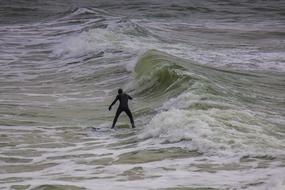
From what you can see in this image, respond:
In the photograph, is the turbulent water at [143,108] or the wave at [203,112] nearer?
the turbulent water at [143,108]

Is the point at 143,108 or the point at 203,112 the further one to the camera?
the point at 143,108

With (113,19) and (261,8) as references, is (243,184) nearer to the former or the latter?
(113,19)

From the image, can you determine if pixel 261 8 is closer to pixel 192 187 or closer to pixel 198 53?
pixel 198 53

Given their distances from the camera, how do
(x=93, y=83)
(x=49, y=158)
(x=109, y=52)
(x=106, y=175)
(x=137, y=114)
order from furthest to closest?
(x=109, y=52) < (x=93, y=83) < (x=137, y=114) < (x=49, y=158) < (x=106, y=175)

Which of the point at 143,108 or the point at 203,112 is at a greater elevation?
the point at 203,112

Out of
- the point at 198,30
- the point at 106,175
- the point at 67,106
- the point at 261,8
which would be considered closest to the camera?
the point at 106,175

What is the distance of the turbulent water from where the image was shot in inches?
403

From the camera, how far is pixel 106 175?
10305 millimetres

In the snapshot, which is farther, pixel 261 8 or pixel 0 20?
pixel 261 8

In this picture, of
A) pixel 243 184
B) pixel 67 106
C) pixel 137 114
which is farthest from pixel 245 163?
pixel 67 106

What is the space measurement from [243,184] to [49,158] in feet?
13.6

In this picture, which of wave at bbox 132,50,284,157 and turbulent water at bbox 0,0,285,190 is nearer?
turbulent water at bbox 0,0,285,190

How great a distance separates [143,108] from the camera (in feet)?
53.1

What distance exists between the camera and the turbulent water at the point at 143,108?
1024 centimetres
